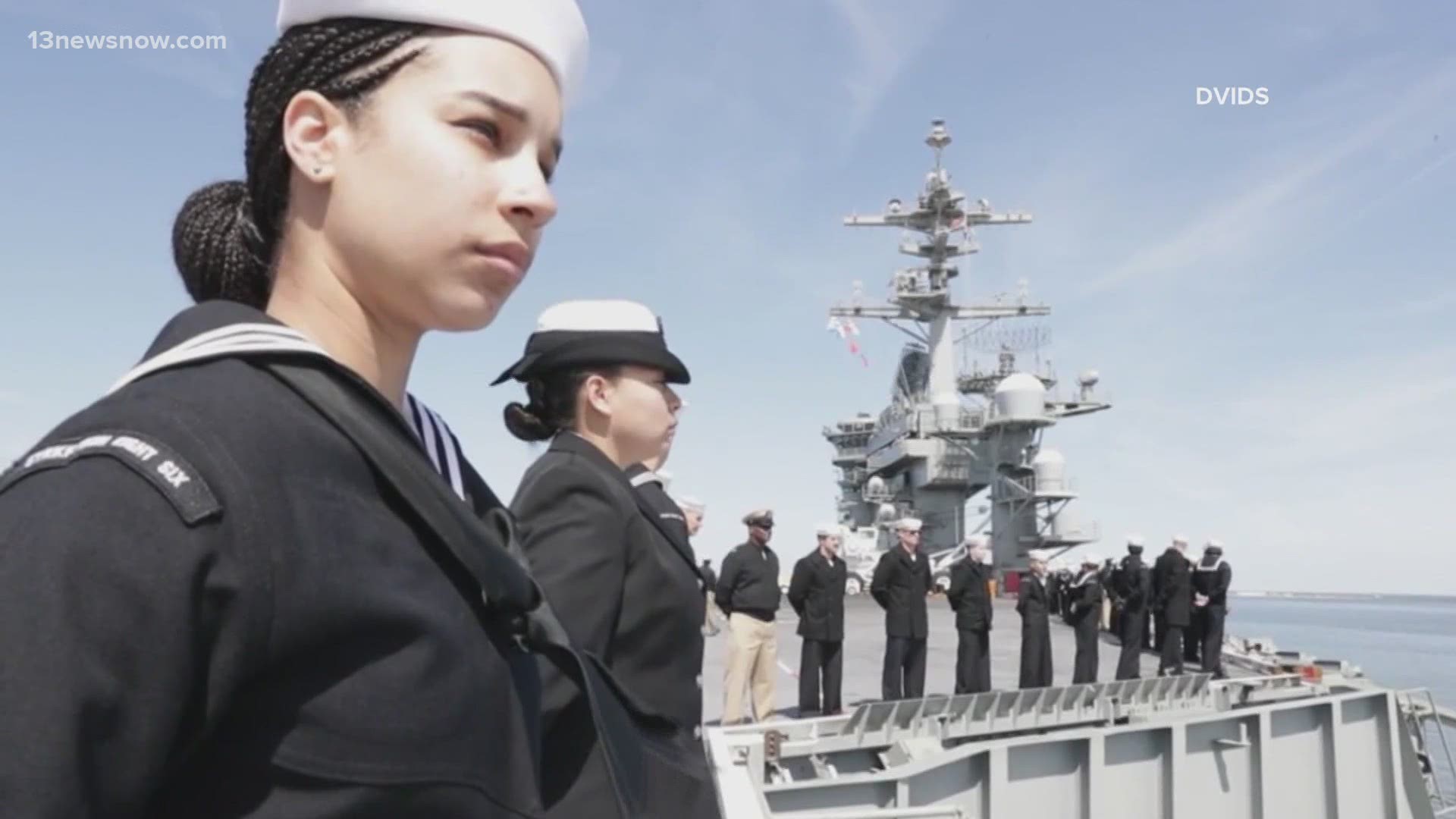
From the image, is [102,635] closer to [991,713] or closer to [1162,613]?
[991,713]

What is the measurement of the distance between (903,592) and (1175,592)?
4.25 metres

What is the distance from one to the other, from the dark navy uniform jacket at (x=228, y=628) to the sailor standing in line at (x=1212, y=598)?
42.3 ft

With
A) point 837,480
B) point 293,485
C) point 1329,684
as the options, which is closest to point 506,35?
point 293,485

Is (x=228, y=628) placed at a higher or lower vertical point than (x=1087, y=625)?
higher

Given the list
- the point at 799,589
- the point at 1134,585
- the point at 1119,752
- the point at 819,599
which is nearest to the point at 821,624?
the point at 819,599

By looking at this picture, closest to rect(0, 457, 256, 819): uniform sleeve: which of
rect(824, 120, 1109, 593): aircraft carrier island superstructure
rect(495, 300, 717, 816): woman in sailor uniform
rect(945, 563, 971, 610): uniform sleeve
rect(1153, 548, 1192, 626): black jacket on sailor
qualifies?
rect(495, 300, 717, 816): woman in sailor uniform

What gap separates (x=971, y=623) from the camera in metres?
10.4

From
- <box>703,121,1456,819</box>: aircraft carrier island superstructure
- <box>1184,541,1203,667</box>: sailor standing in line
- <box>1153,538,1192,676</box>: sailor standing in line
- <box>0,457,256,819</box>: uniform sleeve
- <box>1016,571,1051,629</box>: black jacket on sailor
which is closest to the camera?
<box>0,457,256,819</box>: uniform sleeve

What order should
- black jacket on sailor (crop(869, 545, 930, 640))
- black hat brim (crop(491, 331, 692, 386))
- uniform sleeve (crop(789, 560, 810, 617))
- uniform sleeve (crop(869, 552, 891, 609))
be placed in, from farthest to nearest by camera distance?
1. uniform sleeve (crop(869, 552, 891, 609))
2. black jacket on sailor (crop(869, 545, 930, 640))
3. uniform sleeve (crop(789, 560, 810, 617))
4. black hat brim (crop(491, 331, 692, 386))

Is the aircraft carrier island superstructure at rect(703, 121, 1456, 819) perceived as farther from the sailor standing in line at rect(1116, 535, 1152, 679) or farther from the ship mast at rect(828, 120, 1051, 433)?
the ship mast at rect(828, 120, 1051, 433)

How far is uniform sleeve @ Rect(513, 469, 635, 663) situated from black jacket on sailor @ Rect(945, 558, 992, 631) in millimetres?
8941

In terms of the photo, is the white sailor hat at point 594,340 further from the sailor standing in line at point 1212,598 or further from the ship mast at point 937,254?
the ship mast at point 937,254

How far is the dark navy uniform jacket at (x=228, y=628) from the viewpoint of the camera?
55 centimetres

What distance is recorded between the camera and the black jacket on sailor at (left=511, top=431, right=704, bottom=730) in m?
1.80
